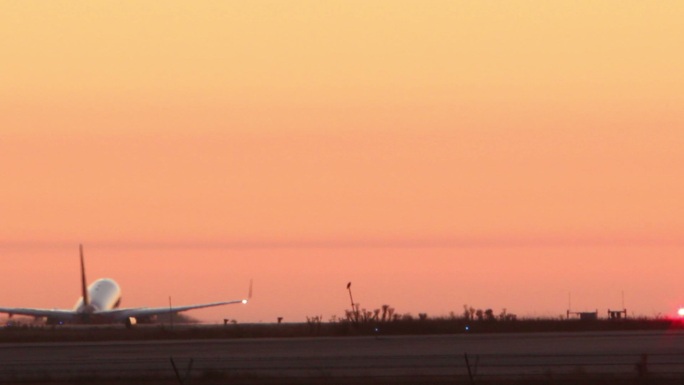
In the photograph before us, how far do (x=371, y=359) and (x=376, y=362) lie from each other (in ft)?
1.52

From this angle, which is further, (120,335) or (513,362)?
(120,335)

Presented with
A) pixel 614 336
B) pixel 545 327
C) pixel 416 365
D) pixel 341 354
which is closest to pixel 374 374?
pixel 416 365

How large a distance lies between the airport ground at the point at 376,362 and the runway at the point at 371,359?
38 millimetres

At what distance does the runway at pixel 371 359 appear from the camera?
3731 cm

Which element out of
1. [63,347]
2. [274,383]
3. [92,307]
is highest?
[92,307]

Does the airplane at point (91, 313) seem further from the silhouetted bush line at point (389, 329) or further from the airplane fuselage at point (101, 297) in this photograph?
the silhouetted bush line at point (389, 329)

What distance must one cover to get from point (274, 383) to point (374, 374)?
3.45 m

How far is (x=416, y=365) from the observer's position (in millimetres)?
38688

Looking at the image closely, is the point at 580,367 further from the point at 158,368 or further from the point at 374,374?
the point at 158,368

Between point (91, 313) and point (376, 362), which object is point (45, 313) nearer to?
point (91, 313)

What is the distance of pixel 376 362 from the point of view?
41.2 meters

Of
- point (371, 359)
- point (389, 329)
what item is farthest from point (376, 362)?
point (389, 329)

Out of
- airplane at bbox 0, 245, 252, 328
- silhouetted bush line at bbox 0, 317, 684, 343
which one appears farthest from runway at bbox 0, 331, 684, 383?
airplane at bbox 0, 245, 252, 328

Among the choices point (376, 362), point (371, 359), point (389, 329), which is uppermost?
point (389, 329)
